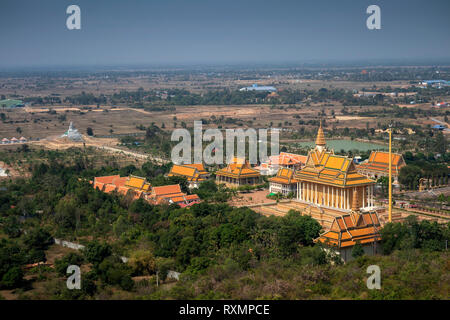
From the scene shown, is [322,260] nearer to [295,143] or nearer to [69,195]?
[69,195]

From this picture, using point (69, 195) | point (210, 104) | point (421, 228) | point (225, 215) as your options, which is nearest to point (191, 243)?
point (225, 215)

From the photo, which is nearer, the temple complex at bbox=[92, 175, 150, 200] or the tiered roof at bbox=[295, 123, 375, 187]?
the tiered roof at bbox=[295, 123, 375, 187]

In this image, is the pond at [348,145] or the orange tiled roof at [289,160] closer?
the orange tiled roof at [289,160]

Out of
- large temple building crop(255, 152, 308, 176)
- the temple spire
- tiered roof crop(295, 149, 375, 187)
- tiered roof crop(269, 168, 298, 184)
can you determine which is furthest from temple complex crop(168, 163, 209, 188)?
the temple spire

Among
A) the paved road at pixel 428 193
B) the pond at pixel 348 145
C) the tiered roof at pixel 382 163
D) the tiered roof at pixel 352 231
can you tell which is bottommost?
the paved road at pixel 428 193

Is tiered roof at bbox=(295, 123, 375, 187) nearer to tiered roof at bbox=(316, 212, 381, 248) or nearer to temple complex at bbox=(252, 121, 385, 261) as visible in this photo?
temple complex at bbox=(252, 121, 385, 261)

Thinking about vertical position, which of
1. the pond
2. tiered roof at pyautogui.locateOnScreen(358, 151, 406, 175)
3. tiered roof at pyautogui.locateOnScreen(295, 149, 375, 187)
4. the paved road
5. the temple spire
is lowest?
the paved road

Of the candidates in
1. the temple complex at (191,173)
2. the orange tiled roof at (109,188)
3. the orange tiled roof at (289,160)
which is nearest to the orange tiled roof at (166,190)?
the orange tiled roof at (109,188)

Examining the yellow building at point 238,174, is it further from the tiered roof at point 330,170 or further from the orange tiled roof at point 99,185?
the orange tiled roof at point 99,185
